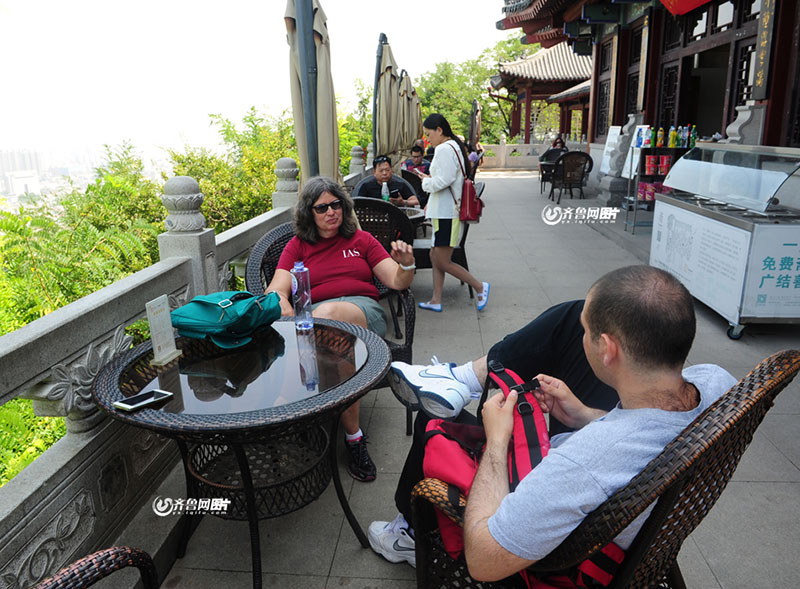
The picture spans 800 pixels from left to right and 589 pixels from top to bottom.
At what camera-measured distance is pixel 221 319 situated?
216cm

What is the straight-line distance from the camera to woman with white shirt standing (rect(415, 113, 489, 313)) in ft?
15.2

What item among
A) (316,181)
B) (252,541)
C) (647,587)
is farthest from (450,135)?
(647,587)

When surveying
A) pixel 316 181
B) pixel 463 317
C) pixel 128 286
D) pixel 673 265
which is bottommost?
pixel 463 317

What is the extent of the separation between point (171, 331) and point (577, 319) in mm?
1493

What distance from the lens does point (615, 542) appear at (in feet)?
4.09

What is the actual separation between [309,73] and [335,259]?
159 cm

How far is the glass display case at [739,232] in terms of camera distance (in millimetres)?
3949

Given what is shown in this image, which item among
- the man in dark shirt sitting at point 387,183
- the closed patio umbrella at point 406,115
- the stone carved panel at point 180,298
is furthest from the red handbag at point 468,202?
the closed patio umbrella at point 406,115

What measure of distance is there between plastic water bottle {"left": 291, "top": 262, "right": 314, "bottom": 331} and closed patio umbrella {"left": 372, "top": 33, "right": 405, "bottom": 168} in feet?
18.9

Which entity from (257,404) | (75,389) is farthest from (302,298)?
(75,389)

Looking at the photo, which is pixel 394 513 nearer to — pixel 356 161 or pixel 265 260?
pixel 265 260

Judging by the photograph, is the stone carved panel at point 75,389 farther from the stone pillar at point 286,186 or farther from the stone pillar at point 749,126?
the stone pillar at point 749,126

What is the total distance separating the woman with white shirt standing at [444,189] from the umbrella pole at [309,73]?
40.9 inches

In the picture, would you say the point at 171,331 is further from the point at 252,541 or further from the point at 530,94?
the point at 530,94
